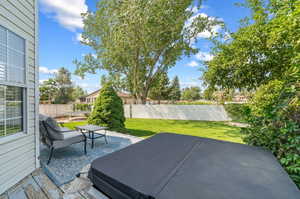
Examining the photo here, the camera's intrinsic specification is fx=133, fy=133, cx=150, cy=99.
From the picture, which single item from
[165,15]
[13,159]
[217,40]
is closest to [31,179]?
[13,159]

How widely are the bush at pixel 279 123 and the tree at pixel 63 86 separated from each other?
24381 mm

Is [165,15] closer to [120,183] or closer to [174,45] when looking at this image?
[174,45]

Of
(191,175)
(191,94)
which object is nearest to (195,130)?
(191,175)

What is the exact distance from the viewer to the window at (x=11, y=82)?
2.17 m

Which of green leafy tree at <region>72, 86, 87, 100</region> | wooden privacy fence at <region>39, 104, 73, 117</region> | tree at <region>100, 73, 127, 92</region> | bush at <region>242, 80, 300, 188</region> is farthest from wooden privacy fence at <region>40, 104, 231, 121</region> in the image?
green leafy tree at <region>72, 86, 87, 100</region>

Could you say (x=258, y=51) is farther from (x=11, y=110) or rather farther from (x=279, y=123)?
(x=11, y=110)

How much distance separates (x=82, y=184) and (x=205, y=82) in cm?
321

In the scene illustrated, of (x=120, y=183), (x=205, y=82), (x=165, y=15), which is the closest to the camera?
(x=120, y=183)

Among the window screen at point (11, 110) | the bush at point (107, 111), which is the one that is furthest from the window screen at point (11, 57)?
the bush at point (107, 111)

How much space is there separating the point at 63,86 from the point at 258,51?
25359mm

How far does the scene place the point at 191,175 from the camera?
104 cm

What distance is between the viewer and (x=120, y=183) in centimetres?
100

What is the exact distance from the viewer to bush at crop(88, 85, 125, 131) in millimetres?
5711

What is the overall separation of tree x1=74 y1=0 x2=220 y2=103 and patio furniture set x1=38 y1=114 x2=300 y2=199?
26.1 ft
